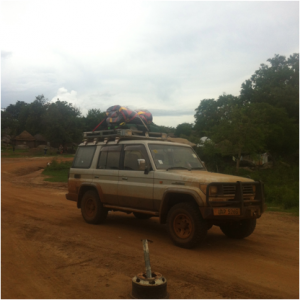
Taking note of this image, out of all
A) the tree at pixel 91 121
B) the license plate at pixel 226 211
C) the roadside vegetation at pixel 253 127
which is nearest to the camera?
the license plate at pixel 226 211

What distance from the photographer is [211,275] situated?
489 cm

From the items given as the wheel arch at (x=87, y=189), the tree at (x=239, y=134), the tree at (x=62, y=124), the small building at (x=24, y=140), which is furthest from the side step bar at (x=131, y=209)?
the small building at (x=24, y=140)

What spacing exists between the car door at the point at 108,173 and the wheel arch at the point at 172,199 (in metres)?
1.59

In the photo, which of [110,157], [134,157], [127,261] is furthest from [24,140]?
[127,261]

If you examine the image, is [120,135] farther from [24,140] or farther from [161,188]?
[24,140]

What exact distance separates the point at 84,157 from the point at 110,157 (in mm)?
1129

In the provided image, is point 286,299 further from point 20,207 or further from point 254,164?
point 254,164

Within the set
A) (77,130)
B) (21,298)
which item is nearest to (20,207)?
(21,298)

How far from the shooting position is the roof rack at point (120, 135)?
7936 mm

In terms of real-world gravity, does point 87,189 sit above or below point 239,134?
A: below

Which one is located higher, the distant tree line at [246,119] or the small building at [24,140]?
the distant tree line at [246,119]

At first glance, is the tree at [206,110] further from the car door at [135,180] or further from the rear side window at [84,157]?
the car door at [135,180]

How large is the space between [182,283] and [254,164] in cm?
2561

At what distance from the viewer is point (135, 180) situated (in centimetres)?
735
